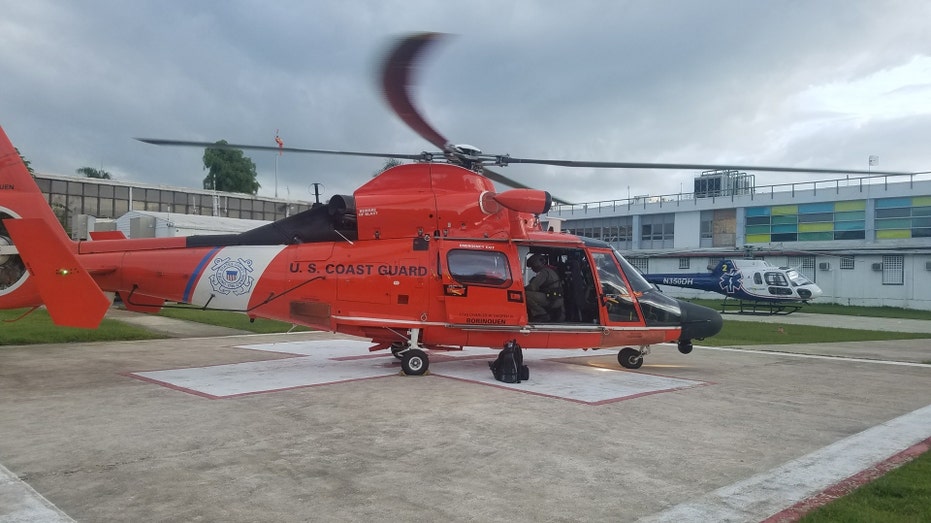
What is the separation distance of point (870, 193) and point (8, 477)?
4925 cm

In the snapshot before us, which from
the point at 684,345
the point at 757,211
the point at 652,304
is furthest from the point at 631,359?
the point at 757,211

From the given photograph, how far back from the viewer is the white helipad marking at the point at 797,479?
4336 millimetres

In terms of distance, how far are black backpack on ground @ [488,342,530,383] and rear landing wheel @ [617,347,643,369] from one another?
2918 mm

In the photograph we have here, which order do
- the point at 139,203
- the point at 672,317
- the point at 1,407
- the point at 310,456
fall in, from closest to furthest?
the point at 310,456
the point at 1,407
the point at 672,317
the point at 139,203

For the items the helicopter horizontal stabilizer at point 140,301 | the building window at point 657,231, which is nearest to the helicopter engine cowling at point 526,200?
the helicopter horizontal stabilizer at point 140,301

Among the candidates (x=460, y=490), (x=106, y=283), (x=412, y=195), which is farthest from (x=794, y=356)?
(x=106, y=283)

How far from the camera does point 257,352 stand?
13156 millimetres

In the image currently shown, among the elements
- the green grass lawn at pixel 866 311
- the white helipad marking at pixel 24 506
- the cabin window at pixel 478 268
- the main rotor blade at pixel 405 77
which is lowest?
the green grass lawn at pixel 866 311

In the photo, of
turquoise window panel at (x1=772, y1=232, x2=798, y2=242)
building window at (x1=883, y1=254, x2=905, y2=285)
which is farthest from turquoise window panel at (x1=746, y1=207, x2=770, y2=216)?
building window at (x1=883, y1=254, x2=905, y2=285)

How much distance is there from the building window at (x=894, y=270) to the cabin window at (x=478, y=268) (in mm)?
37996

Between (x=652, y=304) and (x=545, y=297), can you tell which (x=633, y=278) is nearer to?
(x=652, y=304)

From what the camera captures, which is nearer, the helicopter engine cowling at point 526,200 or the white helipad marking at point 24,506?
the white helipad marking at point 24,506

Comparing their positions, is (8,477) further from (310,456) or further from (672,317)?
(672,317)

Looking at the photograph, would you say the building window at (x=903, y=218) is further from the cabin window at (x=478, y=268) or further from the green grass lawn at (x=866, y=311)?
the cabin window at (x=478, y=268)
